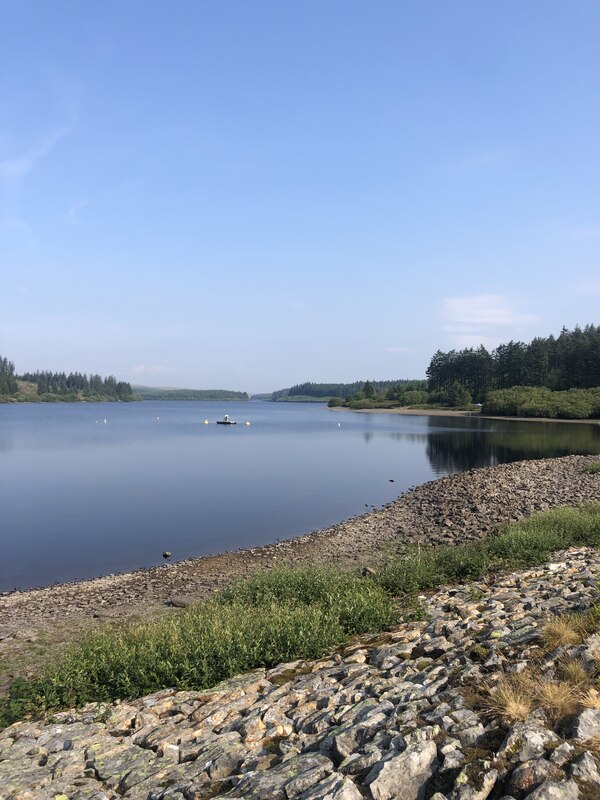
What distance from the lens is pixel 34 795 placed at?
254 inches

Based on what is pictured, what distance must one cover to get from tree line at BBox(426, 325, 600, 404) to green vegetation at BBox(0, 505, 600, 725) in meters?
137

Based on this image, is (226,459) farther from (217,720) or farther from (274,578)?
(217,720)

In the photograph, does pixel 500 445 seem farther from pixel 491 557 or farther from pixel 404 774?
pixel 404 774

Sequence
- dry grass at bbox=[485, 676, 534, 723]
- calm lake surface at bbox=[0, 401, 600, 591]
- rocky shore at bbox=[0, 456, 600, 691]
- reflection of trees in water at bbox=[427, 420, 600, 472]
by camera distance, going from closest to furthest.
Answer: dry grass at bbox=[485, 676, 534, 723] < rocky shore at bbox=[0, 456, 600, 691] < calm lake surface at bbox=[0, 401, 600, 591] < reflection of trees in water at bbox=[427, 420, 600, 472]

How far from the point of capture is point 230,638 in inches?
394

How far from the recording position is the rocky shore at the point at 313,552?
16.7 m

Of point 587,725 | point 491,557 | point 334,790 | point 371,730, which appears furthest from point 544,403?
point 334,790

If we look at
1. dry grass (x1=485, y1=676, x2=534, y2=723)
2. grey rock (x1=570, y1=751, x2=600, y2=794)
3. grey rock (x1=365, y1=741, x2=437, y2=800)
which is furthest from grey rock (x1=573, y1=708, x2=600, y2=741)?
grey rock (x1=365, y1=741, x2=437, y2=800)

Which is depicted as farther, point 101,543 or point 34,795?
point 101,543

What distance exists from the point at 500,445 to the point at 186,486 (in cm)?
4629

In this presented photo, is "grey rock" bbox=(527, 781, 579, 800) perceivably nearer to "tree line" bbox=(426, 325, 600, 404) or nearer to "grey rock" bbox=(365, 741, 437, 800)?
"grey rock" bbox=(365, 741, 437, 800)

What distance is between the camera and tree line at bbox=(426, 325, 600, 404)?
13662 cm

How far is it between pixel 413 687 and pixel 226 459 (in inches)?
2187

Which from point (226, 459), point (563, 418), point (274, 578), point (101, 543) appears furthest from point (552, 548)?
point (563, 418)
